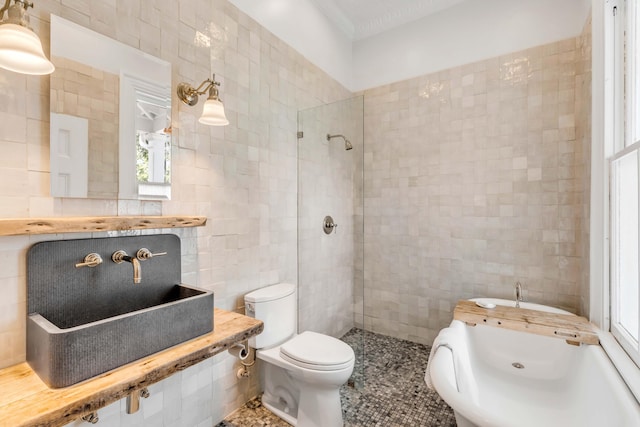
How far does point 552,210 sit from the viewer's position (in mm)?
2395

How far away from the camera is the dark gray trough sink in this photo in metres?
0.96

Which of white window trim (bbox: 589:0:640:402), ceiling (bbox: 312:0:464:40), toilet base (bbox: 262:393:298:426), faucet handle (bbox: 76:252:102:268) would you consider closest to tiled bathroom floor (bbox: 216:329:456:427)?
toilet base (bbox: 262:393:298:426)

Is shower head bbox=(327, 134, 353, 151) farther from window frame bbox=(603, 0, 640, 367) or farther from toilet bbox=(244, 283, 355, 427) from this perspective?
window frame bbox=(603, 0, 640, 367)

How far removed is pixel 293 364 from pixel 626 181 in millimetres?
2013

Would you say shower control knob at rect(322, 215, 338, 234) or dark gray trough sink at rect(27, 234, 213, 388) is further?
shower control knob at rect(322, 215, 338, 234)

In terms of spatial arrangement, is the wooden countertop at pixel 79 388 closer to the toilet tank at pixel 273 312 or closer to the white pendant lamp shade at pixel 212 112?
the toilet tank at pixel 273 312

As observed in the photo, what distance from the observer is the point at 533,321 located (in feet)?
6.60

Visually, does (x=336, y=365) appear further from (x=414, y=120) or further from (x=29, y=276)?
(x=414, y=120)

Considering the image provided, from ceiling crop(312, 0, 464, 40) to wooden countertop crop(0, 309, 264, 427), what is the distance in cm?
286

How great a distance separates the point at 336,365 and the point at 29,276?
144cm

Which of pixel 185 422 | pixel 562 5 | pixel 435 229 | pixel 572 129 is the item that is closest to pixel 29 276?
pixel 185 422

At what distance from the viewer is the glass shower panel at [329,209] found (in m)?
2.47

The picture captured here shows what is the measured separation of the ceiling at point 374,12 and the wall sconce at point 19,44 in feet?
7.60

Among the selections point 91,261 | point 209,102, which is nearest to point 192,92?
point 209,102
